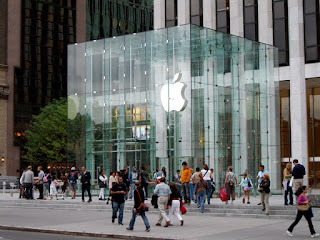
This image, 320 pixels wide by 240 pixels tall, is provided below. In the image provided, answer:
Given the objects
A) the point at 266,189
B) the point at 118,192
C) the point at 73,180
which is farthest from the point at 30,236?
the point at 73,180

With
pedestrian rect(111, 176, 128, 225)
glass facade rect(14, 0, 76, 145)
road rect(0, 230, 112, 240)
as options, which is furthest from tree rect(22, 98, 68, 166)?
road rect(0, 230, 112, 240)

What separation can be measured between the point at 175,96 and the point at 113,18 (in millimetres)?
62381

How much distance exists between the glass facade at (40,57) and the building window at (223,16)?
1700 inches

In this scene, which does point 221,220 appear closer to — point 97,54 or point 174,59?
point 174,59

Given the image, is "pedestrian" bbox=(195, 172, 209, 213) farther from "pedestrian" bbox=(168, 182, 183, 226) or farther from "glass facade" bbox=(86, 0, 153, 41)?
"glass facade" bbox=(86, 0, 153, 41)

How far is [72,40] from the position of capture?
8919 centimetres

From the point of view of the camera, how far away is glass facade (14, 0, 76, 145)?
271 ft

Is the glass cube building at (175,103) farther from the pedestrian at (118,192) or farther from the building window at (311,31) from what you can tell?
the pedestrian at (118,192)

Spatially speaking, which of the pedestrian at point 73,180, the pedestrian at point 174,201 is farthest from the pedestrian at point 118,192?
the pedestrian at point 73,180

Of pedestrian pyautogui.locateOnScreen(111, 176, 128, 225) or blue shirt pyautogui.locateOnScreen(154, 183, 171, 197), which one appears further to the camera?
pedestrian pyautogui.locateOnScreen(111, 176, 128, 225)

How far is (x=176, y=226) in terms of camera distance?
20.7m

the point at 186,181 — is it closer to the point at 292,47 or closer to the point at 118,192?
the point at 118,192

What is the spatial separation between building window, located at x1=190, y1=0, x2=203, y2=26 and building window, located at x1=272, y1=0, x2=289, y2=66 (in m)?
6.39

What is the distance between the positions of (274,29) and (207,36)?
10997mm
